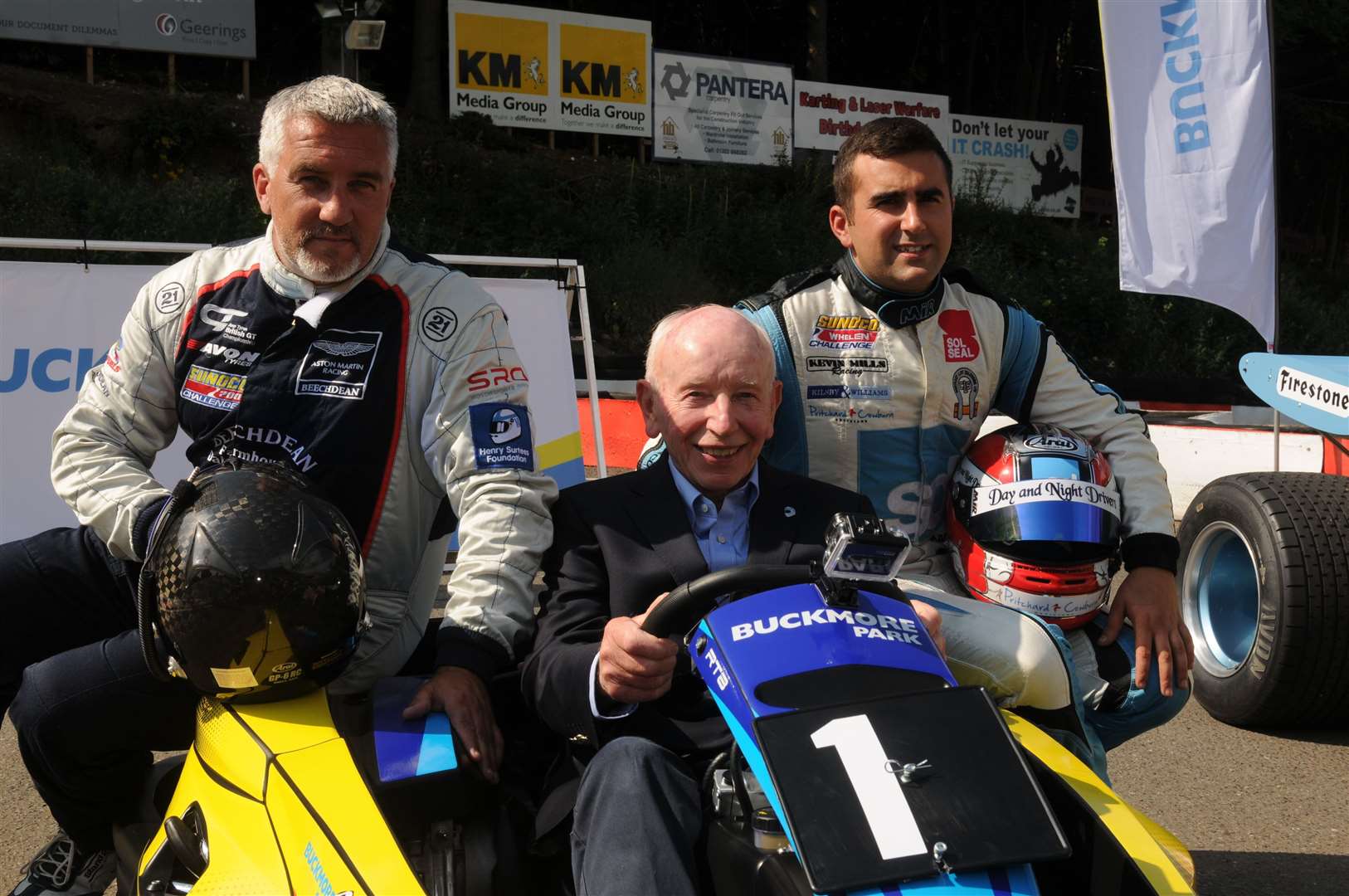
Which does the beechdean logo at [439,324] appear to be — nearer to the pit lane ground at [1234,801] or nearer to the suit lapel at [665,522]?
the suit lapel at [665,522]

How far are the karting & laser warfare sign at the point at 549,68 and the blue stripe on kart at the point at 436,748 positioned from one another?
18036 mm

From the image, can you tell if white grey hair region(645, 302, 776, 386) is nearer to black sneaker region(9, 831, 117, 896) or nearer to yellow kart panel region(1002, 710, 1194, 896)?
yellow kart panel region(1002, 710, 1194, 896)

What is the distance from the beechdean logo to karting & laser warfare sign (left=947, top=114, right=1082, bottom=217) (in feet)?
72.7

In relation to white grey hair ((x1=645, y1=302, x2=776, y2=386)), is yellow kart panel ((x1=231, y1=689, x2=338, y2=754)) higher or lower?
lower

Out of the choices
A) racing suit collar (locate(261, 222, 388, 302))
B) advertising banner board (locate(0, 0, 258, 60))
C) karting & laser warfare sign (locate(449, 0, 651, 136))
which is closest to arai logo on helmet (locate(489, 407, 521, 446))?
racing suit collar (locate(261, 222, 388, 302))

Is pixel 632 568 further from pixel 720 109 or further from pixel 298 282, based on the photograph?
pixel 720 109

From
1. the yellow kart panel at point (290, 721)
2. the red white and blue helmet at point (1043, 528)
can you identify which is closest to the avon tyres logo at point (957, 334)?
the red white and blue helmet at point (1043, 528)

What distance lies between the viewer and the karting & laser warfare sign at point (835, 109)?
74.5 feet

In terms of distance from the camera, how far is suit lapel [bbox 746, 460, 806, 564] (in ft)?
8.48

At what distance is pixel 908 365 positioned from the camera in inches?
132

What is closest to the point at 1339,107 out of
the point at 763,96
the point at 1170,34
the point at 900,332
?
the point at 763,96

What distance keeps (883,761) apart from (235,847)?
104 centimetres

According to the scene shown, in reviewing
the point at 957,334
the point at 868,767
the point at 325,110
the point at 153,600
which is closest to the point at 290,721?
the point at 153,600

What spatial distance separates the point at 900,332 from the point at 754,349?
0.83 m
